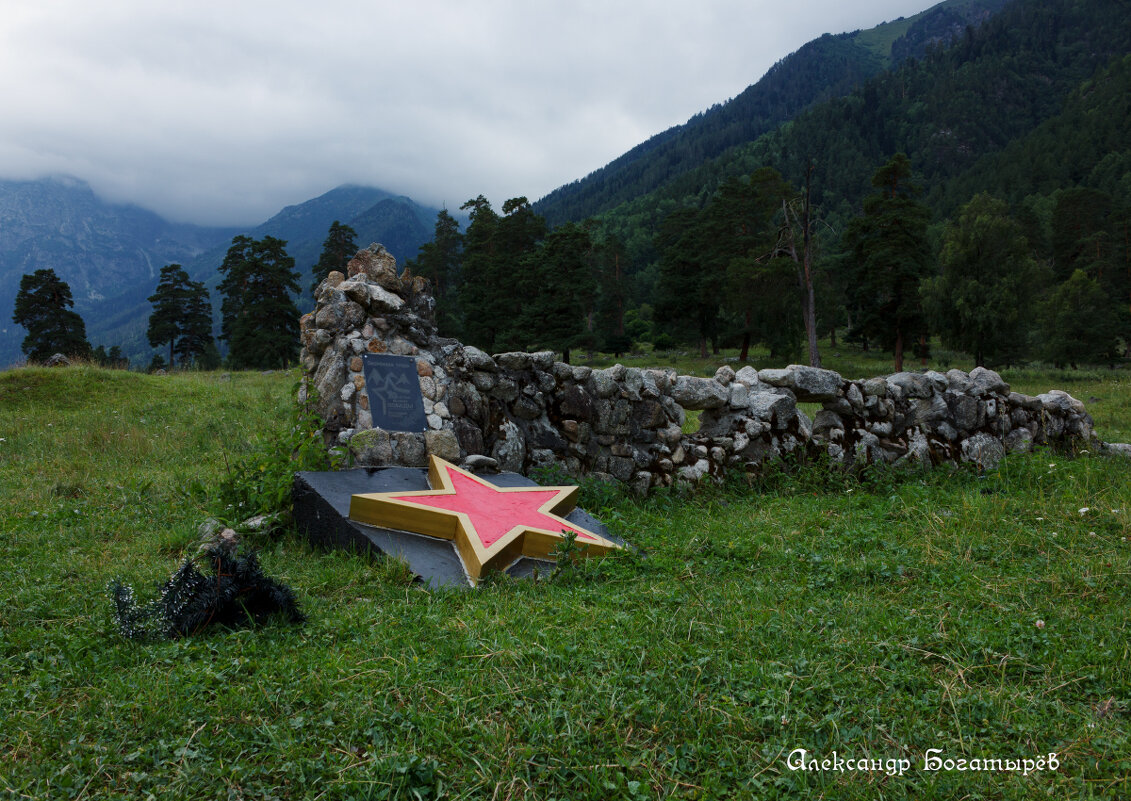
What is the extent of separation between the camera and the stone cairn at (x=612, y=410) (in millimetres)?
6441

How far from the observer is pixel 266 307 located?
32.9 m

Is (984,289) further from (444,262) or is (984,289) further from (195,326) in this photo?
(195,326)

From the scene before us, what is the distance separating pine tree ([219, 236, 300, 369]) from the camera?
32.5 metres

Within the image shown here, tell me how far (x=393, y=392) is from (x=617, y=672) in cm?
425

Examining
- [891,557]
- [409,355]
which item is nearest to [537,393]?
[409,355]

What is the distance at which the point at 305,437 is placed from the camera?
5664mm

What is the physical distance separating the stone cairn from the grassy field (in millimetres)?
1726

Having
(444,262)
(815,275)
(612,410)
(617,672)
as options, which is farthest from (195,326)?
(617,672)

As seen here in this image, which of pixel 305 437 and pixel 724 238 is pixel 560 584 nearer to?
pixel 305 437

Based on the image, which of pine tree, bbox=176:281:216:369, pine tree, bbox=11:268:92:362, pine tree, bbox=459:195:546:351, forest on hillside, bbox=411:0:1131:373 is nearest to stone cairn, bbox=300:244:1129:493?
forest on hillside, bbox=411:0:1131:373

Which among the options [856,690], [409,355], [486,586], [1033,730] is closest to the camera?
[1033,730]

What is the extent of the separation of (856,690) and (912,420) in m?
6.55

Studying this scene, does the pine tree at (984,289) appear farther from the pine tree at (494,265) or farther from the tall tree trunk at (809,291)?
the pine tree at (494,265)

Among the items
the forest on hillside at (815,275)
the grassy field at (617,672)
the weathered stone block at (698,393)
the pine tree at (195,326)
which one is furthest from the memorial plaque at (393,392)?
the pine tree at (195,326)
